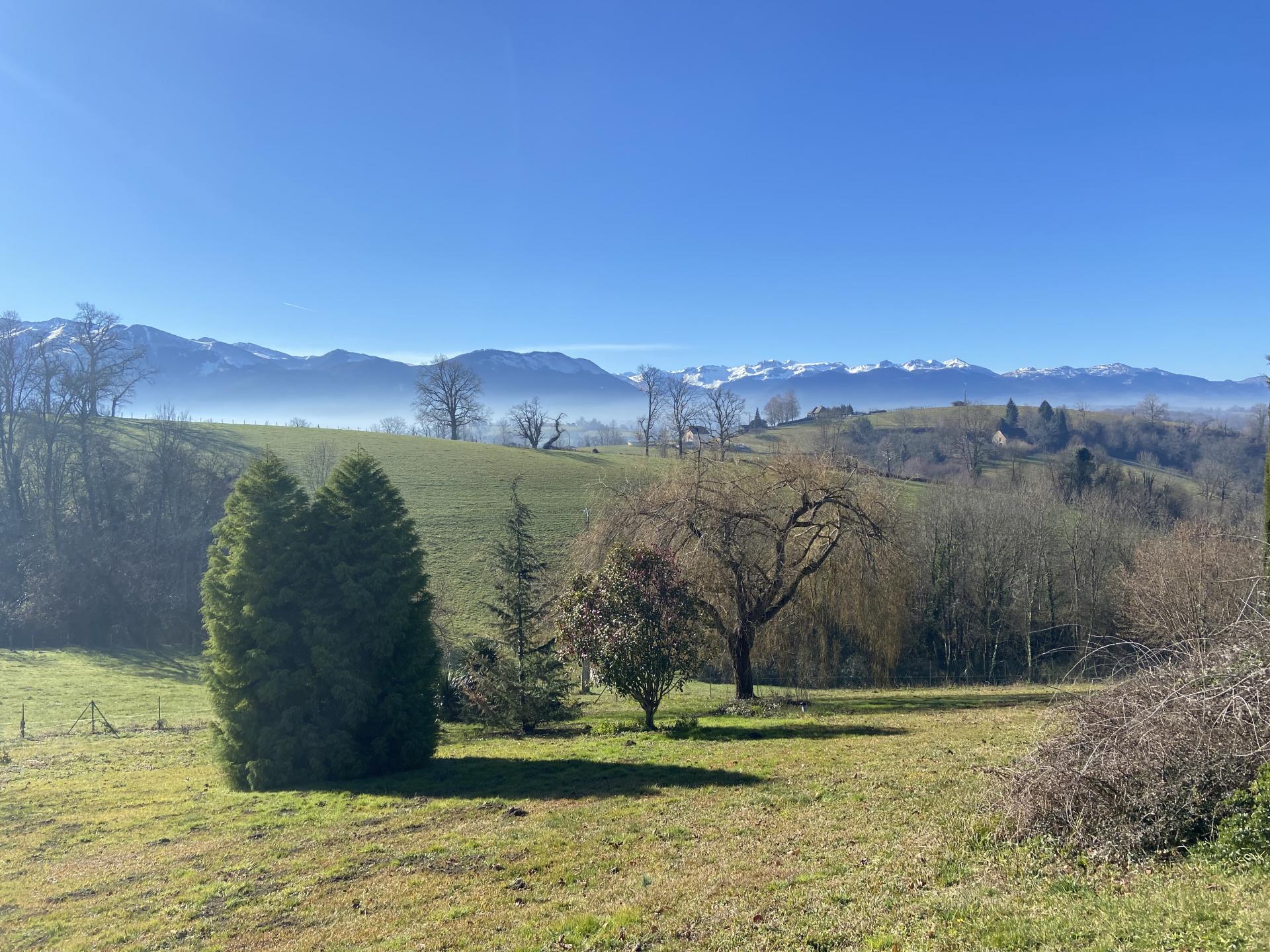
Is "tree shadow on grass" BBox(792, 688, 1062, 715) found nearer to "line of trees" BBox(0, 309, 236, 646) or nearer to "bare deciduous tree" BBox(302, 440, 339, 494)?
"line of trees" BBox(0, 309, 236, 646)

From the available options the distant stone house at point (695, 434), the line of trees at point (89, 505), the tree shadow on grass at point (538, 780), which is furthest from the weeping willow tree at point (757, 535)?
the line of trees at point (89, 505)

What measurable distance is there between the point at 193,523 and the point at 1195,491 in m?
109

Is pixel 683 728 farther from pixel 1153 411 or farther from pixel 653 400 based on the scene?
pixel 1153 411

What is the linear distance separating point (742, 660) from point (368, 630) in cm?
1278

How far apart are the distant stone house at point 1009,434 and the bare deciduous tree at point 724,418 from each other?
306 ft

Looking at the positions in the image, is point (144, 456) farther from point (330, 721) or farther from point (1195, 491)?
point (1195, 491)

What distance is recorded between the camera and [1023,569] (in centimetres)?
4762

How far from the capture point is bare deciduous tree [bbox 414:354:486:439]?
324 feet

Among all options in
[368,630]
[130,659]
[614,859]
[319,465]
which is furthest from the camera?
[319,465]

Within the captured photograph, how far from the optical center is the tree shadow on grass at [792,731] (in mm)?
18125

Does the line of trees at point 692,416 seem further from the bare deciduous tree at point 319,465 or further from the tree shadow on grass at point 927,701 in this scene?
the bare deciduous tree at point 319,465

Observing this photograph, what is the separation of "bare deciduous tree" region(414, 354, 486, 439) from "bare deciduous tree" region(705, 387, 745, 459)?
162 feet

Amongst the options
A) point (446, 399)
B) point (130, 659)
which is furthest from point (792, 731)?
point (446, 399)

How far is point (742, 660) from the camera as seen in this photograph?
25.0 meters
